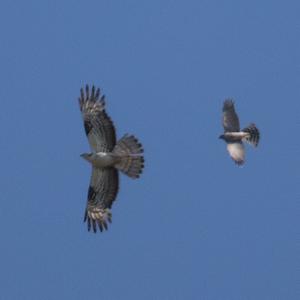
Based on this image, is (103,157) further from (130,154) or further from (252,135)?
(252,135)

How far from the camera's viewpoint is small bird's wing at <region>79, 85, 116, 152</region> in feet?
47.0

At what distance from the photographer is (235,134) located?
61.6 feet

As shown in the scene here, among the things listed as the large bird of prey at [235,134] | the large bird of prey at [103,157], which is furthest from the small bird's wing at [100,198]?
the large bird of prey at [235,134]

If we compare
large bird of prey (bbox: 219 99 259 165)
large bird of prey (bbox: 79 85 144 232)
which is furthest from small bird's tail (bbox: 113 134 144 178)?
large bird of prey (bbox: 219 99 259 165)

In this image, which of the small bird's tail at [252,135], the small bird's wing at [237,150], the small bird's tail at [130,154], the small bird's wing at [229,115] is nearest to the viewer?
the small bird's tail at [130,154]

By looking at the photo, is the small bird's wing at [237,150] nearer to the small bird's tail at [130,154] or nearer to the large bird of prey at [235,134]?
the large bird of prey at [235,134]

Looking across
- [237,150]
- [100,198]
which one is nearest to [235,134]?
[237,150]

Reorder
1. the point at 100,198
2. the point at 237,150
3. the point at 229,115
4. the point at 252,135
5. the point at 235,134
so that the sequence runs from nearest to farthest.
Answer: the point at 100,198 → the point at 252,135 → the point at 235,134 → the point at 237,150 → the point at 229,115

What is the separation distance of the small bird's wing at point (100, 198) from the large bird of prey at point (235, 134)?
15.1 feet

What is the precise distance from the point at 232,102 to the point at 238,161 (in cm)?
119

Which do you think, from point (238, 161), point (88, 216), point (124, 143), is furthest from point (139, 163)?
point (238, 161)

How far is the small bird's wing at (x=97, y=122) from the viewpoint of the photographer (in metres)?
14.3

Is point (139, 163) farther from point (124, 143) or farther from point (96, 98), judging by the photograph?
point (96, 98)

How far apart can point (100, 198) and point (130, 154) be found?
3.42 ft
